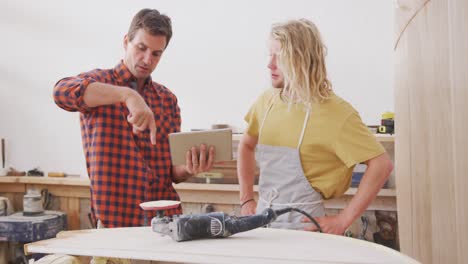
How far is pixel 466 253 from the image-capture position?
1.37 m

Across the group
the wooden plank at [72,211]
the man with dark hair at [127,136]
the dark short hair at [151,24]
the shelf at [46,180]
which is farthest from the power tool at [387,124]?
the wooden plank at [72,211]

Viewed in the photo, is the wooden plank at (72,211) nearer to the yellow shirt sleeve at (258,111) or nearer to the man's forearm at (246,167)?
the man's forearm at (246,167)

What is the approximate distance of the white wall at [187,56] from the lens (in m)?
3.49

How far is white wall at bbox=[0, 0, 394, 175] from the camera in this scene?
3492 mm

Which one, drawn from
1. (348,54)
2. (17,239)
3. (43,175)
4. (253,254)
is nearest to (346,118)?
(253,254)

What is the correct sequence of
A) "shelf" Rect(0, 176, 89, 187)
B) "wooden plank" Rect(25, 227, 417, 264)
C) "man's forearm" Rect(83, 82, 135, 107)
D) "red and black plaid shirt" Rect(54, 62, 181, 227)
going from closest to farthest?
"wooden plank" Rect(25, 227, 417, 264) → "man's forearm" Rect(83, 82, 135, 107) → "red and black plaid shirt" Rect(54, 62, 181, 227) → "shelf" Rect(0, 176, 89, 187)

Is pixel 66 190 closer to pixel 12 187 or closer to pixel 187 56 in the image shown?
pixel 12 187

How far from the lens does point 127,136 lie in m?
2.01

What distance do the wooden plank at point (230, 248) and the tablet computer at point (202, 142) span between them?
0.50 m

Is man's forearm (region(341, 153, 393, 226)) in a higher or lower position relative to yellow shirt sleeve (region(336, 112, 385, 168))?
lower

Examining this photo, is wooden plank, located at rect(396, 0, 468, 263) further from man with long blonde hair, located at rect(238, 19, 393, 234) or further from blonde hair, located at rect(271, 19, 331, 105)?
blonde hair, located at rect(271, 19, 331, 105)

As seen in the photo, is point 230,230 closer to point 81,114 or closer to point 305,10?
point 81,114

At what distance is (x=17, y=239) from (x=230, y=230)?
298cm

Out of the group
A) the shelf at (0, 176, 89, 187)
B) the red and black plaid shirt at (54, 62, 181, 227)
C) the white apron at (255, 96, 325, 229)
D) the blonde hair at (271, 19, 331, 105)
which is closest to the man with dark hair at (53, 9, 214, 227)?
the red and black plaid shirt at (54, 62, 181, 227)
